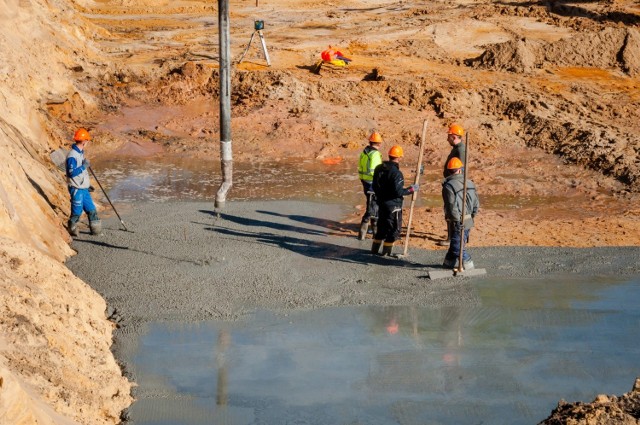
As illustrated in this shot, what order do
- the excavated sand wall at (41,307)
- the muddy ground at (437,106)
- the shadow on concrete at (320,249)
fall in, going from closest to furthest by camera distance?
the excavated sand wall at (41,307) < the shadow on concrete at (320,249) < the muddy ground at (437,106)

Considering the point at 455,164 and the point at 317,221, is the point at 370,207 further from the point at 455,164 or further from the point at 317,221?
the point at 455,164

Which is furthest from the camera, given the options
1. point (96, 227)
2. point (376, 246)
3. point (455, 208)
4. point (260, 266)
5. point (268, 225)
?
point (268, 225)

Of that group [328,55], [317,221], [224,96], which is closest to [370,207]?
[317,221]

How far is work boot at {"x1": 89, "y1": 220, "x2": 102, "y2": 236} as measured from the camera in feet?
47.4

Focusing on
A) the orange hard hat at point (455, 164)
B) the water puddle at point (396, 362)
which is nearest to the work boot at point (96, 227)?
the water puddle at point (396, 362)

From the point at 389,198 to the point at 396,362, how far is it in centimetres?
398

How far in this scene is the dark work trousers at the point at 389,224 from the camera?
45.2 feet

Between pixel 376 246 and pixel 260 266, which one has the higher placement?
pixel 376 246

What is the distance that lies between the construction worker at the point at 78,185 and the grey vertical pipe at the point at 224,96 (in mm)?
2494

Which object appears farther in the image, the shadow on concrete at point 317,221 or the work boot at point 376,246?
the shadow on concrete at point 317,221

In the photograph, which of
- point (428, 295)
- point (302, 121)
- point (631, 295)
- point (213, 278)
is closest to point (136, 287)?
point (213, 278)

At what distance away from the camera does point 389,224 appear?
13.8m

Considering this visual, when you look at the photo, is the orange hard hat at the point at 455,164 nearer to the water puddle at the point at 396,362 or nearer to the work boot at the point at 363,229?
the water puddle at the point at 396,362

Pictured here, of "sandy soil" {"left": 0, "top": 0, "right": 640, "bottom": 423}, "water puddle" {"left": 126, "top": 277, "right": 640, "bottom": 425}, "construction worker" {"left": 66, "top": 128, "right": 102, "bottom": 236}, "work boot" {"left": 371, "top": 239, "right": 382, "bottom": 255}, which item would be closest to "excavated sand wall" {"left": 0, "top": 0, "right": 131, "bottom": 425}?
"sandy soil" {"left": 0, "top": 0, "right": 640, "bottom": 423}
